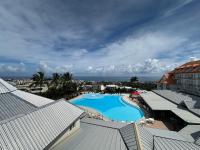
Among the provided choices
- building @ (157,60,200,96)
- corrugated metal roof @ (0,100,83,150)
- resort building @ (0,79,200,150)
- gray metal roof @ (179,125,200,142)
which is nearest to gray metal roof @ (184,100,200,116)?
gray metal roof @ (179,125,200,142)

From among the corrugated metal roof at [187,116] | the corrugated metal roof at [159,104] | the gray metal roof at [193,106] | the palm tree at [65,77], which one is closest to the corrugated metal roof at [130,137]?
the corrugated metal roof at [187,116]

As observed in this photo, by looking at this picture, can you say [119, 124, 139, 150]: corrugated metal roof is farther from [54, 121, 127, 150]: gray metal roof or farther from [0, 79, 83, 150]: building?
[0, 79, 83, 150]: building

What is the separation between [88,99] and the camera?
188ft

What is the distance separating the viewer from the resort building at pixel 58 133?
1023 centimetres

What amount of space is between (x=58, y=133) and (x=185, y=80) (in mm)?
47093

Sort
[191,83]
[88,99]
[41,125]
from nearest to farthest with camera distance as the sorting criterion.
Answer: [41,125]
[191,83]
[88,99]

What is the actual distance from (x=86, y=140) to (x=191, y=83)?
4099cm

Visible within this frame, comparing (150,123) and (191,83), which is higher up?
(191,83)

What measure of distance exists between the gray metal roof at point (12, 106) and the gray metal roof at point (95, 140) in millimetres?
4709

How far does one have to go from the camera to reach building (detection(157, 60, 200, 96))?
4224 cm

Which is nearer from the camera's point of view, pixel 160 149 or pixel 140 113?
pixel 160 149

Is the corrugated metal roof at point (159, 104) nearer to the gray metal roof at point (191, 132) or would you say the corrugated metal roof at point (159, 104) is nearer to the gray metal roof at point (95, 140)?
the gray metal roof at point (191, 132)

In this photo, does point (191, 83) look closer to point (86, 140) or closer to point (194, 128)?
point (194, 128)

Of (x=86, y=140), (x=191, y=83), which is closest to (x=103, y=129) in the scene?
(x=86, y=140)
